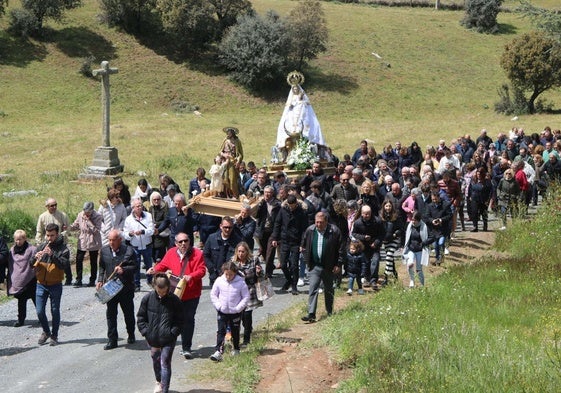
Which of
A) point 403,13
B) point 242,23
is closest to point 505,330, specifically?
point 242,23

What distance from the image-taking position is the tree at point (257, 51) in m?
52.3

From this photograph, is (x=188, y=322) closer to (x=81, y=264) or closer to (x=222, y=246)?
(x=222, y=246)

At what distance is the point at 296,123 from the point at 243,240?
8.46 meters

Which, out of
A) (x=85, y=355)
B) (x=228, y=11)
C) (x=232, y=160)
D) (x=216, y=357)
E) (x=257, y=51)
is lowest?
(x=85, y=355)

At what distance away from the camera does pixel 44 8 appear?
53.9 metres

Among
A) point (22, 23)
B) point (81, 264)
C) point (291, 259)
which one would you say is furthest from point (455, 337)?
point (22, 23)

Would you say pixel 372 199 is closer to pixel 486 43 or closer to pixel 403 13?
pixel 486 43

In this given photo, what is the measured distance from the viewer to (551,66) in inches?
1779

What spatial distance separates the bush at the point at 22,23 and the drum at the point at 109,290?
47.8m

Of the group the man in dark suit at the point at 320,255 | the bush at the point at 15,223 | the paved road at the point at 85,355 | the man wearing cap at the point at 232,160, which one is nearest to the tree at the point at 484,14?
the bush at the point at 15,223

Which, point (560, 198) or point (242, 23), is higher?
point (242, 23)

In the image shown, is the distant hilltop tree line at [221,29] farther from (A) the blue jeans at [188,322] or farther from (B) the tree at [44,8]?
(A) the blue jeans at [188,322]

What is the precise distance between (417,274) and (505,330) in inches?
145

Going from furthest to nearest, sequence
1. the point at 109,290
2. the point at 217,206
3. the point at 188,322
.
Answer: the point at 217,206
the point at 109,290
the point at 188,322
